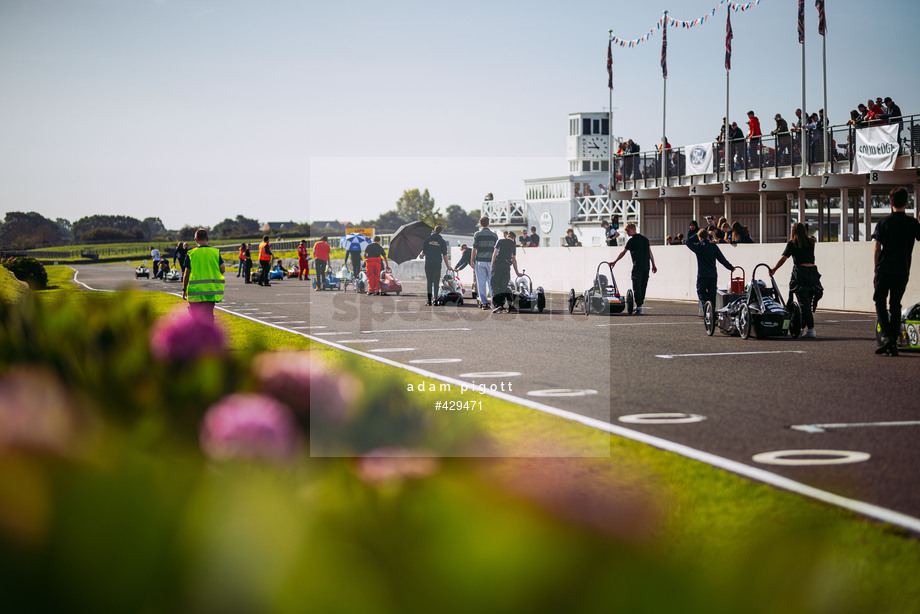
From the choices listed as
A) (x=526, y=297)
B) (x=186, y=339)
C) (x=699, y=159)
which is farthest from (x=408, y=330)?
(x=699, y=159)

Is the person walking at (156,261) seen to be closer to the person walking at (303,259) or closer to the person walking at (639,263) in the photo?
the person walking at (303,259)

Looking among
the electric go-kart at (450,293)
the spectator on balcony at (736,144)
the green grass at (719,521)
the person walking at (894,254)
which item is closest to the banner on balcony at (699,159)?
the spectator on balcony at (736,144)

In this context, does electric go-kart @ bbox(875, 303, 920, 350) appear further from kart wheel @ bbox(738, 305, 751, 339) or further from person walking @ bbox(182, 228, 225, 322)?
person walking @ bbox(182, 228, 225, 322)

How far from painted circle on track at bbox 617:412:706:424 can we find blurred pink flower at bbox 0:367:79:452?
18.7 feet

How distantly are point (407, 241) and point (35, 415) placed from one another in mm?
30010

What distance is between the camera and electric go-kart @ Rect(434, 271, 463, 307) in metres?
25.2

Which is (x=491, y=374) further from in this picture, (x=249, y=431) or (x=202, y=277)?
(x=249, y=431)

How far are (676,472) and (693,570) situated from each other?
4.65 metres

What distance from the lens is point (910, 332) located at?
12883 millimetres

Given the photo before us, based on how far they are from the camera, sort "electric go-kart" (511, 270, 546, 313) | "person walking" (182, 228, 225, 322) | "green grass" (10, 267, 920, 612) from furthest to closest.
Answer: "electric go-kart" (511, 270, 546, 313)
"person walking" (182, 228, 225, 322)
"green grass" (10, 267, 920, 612)

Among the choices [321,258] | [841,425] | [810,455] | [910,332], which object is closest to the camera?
[810,455]

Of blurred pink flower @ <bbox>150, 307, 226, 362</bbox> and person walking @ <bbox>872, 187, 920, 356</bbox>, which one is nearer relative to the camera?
blurred pink flower @ <bbox>150, 307, 226, 362</bbox>

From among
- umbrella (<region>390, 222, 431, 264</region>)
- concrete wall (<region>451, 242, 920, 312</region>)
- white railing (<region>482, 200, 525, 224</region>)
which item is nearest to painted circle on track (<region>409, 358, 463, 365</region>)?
concrete wall (<region>451, 242, 920, 312</region>)

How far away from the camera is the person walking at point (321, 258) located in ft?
115
